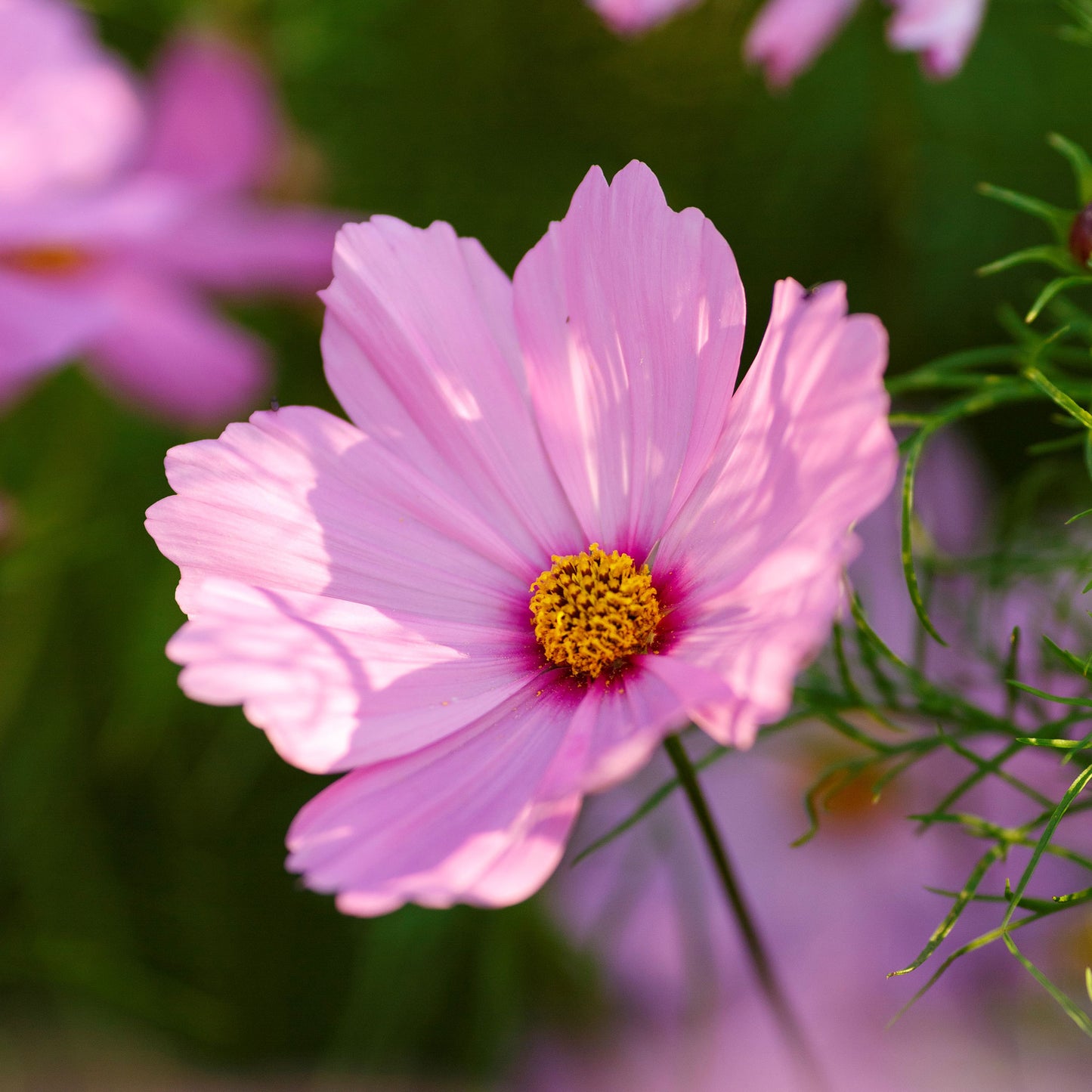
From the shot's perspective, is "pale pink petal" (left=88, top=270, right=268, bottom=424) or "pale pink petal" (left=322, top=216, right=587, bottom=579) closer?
"pale pink petal" (left=322, top=216, right=587, bottom=579)

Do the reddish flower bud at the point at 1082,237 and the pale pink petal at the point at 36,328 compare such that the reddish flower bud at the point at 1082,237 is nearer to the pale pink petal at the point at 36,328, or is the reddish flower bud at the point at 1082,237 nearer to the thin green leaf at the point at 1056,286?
the thin green leaf at the point at 1056,286

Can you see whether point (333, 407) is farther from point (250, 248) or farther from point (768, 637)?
point (768, 637)

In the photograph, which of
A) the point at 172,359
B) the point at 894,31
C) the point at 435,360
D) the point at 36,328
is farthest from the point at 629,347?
the point at 172,359

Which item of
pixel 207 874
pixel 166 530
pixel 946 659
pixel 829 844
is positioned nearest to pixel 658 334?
pixel 166 530

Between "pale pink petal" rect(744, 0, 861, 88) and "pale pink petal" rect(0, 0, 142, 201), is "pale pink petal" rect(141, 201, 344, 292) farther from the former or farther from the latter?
"pale pink petal" rect(744, 0, 861, 88)

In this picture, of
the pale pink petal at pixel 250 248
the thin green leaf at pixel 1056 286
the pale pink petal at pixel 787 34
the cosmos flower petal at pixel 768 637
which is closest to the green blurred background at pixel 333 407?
the pale pink petal at pixel 250 248

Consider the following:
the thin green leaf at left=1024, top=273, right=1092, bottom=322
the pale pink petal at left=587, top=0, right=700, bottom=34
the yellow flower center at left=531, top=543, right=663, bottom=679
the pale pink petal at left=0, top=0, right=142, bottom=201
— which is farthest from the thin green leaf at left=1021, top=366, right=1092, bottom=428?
the pale pink petal at left=0, top=0, right=142, bottom=201
